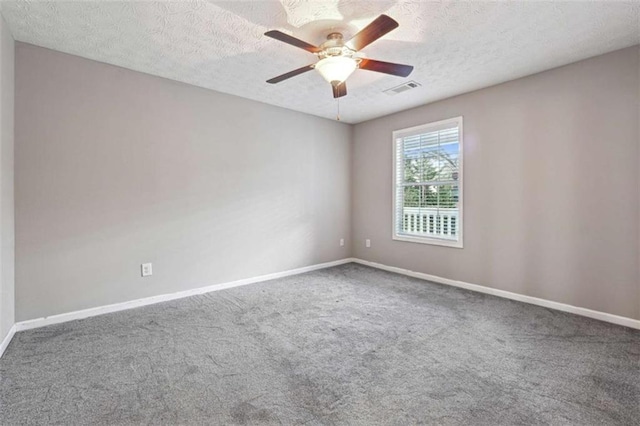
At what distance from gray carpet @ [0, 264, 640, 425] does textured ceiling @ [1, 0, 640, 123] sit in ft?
8.07

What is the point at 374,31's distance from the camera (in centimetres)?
188

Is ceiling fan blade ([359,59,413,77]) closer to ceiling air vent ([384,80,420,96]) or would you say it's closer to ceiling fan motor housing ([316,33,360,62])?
ceiling fan motor housing ([316,33,360,62])

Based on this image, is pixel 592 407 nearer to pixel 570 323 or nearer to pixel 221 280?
pixel 570 323

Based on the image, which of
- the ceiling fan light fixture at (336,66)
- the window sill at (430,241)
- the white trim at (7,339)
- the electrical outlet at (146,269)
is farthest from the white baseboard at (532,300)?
the white trim at (7,339)

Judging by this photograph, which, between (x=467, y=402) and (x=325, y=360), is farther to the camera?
(x=325, y=360)

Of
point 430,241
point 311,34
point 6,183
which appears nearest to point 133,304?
point 6,183

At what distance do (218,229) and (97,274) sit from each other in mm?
1274

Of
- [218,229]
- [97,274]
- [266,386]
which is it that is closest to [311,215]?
[218,229]

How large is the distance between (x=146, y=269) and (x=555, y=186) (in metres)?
4.37

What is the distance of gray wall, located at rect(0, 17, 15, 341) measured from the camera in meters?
2.19

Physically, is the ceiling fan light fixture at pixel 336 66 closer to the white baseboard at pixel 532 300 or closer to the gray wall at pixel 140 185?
the gray wall at pixel 140 185

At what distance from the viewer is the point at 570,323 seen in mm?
2668

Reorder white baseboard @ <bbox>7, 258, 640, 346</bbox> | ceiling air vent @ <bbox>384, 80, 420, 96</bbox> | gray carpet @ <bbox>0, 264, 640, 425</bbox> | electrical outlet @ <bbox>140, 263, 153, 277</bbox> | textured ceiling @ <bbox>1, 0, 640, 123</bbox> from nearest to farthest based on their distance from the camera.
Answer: gray carpet @ <bbox>0, 264, 640, 425</bbox>, textured ceiling @ <bbox>1, 0, 640, 123</bbox>, white baseboard @ <bbox>7, 258, 640, 346</bbox>, electrical outlet @ <bbox>140, 263, 153, 277</bbox>, ceiling air vent @ <bbox>384, 80, 420, 96</bbox>

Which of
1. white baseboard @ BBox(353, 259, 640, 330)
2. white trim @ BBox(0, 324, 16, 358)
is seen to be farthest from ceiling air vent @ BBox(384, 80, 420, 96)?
white trim @ BBox(0, 324, 16, 358)
